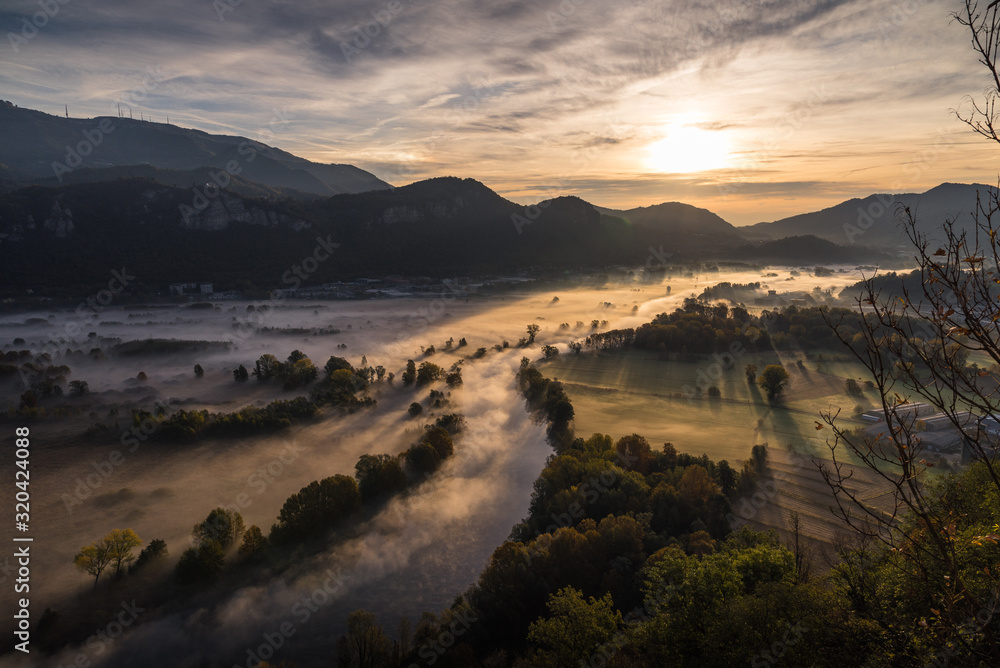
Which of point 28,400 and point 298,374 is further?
point 298,374

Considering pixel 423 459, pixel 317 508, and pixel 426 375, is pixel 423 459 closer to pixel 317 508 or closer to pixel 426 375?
pixel 317 508

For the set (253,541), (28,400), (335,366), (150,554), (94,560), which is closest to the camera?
(94,560)

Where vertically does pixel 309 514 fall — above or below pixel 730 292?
below

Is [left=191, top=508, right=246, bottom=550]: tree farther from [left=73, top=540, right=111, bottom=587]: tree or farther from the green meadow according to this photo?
the green meadow

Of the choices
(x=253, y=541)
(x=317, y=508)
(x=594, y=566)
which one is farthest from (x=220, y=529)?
(x=594, y=566)

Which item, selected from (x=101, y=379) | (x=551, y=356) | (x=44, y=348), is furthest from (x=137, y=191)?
(x=551, y=356)

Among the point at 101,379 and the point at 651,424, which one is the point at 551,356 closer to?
the point at 651,424

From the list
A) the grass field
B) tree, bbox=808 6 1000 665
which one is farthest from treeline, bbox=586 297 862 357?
tree, bbox=808 6 1000 665
